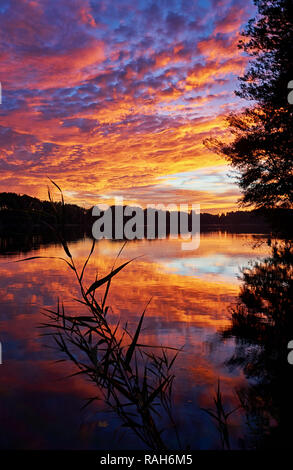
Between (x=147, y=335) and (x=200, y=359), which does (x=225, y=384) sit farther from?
(x=147, y=335)

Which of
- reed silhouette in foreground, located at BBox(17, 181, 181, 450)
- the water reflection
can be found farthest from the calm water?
reed silhouette in foreground, located at BBox(17, 181, 181, 450)

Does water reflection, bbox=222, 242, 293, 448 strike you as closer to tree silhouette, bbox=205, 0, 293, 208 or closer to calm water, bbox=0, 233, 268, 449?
calm water, bbox=0, 233, 268, 449

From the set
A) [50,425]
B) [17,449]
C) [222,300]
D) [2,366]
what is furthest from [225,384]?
[222,300]

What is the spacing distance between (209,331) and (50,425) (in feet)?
17.2

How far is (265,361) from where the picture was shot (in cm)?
645

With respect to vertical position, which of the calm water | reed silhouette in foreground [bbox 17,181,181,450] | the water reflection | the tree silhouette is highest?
the tree silhouette

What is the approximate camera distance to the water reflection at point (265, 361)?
14.2ft

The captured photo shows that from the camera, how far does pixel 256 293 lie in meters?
13.3

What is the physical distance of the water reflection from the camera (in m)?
4.34

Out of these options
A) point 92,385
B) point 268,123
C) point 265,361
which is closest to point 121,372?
point 92,385

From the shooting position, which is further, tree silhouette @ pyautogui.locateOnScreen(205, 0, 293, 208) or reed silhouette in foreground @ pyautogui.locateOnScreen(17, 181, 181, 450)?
tree silhouette @ pyautogui.locateOnScreen(205, 0, 293, 208)

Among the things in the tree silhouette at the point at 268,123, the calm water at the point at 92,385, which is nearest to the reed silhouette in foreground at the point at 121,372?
the calm water at the point at 92,385

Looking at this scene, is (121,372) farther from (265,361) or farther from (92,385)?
(265,361)

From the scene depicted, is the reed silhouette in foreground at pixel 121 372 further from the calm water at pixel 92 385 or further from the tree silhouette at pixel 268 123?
the tree silhouette at pixel 268 123
